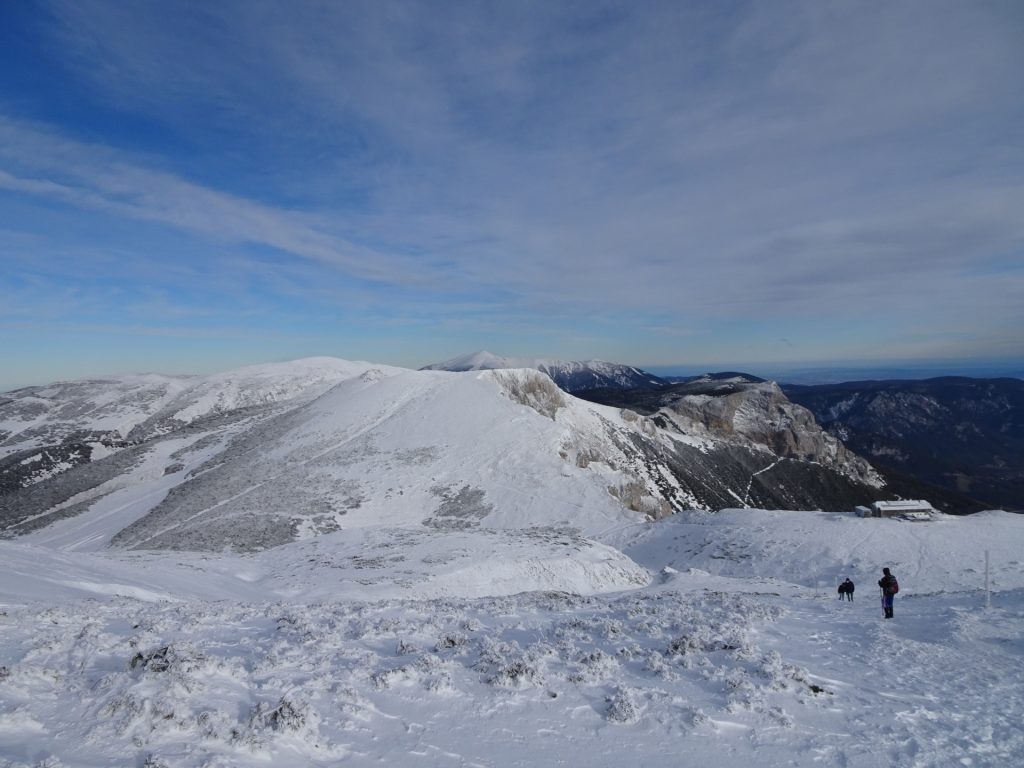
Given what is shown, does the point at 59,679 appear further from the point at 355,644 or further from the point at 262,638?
the point at 355,644

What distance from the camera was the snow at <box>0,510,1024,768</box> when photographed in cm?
643

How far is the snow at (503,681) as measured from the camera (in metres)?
6.43

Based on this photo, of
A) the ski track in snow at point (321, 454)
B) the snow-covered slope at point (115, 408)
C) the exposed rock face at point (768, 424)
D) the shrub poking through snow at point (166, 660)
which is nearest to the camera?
the shrub poking through snow at point (166, 660)

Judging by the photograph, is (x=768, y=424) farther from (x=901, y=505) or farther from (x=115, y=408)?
(x=115, y=408)

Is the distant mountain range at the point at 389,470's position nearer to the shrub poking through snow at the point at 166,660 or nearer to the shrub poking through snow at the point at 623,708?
the shrub poking through snow at the point at 166,660

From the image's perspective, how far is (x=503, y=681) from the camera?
845 cm

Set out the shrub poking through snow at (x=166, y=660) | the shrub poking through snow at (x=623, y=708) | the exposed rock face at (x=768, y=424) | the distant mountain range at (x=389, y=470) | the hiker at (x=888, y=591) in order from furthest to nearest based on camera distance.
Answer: the exposed rock face at (x=768, y=424), the distant mountain range at (x=389, y=470), the hiker at (x=888, y=591), the shrub poking through snow at (x=166, y=660), the shrub poking through snow at (x=623, y=708)

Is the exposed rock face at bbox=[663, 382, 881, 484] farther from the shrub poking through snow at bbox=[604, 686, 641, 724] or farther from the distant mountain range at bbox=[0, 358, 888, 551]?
the shrub poking through snow at bbox=[604, 686, 641, 724]

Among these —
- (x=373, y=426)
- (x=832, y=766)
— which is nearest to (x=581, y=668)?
(x=832, y=766)

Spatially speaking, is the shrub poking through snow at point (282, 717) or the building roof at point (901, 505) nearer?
the shrub poking through snow at point (282, 717)

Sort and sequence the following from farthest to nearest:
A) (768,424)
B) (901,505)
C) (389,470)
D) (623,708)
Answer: (768,424) < (389,470) < (901,505) < (623,708)

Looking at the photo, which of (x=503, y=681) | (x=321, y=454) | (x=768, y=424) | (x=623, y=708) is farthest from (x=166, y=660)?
(x=768, y=424)

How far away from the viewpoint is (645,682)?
8.88m

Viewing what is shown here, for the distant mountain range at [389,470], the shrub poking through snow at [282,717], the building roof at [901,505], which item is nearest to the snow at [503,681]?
the shrub poking through snow at [282,717]
